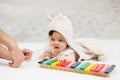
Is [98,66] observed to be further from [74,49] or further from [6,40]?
[6,40]

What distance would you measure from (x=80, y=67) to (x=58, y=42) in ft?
0.78

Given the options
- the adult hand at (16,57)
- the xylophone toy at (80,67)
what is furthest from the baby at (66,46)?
the adult hand at (16,57)

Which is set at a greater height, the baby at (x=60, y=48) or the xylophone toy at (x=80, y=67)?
the baby at (x=60, y=48)

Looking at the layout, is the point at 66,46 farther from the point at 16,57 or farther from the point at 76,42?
the point at 16,57

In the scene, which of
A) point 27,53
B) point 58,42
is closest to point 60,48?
point 58,42

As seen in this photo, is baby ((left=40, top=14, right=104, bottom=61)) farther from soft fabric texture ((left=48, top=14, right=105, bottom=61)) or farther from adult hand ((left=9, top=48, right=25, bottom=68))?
adult hand ((left=9, top=48, right=25, bottom=68))

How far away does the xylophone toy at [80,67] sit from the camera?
1.07 m

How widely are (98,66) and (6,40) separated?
0.40 metres

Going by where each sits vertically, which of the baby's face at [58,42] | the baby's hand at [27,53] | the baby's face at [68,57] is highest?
Answer: the baby's face at [58,42]

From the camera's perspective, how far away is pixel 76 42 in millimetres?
1364

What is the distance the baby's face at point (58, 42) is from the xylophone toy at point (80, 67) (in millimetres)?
122

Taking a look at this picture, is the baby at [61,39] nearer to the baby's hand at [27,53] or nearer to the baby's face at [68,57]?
the baby's face at [68,57]

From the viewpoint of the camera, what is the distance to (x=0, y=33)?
46.6 inches

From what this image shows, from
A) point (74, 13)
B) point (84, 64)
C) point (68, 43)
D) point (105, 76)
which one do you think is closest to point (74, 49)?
point (68, 43)
